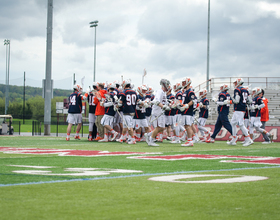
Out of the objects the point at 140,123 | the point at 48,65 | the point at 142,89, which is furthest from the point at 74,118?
the point at 48,65

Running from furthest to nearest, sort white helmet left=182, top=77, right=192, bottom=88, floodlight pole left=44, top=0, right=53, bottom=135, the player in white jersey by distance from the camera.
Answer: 1. floodlight pole left=44, top=0, right=53, bottom=135
2. white helmet left=182, top=77, right=192, bottom=88
3. the player in white jersey

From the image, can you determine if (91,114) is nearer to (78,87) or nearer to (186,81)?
(78,87)

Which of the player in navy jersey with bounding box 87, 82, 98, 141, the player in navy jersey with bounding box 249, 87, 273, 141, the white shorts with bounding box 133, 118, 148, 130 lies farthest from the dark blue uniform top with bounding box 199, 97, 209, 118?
the player in navy jersey with bounding box 87, 82, 98, 141

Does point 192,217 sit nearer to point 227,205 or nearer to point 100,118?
point 227,205

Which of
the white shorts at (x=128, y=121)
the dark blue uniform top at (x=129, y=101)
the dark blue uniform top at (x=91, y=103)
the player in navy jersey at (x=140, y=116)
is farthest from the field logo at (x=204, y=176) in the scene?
the dark blue uniform top at (x=91, y=103)

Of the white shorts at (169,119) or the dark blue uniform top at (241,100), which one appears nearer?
the dark blue uniform top at (241,100)

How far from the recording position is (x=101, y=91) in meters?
17.7

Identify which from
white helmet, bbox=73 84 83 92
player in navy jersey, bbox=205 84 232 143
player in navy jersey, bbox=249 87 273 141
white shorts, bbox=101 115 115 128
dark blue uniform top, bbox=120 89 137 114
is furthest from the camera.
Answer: white helmet, bbox=73 84 83 92

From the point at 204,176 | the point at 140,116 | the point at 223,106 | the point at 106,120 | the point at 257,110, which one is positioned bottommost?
the point at 204,176

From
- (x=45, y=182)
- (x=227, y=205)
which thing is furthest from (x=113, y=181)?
(x=227, y=205)

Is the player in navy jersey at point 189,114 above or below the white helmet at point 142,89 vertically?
below

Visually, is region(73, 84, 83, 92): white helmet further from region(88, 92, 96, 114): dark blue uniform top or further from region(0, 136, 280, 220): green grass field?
region(0, 136, 280, 220): green grass field

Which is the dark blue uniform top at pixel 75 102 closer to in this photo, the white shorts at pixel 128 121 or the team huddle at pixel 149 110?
the team huddle at pixel 149 110

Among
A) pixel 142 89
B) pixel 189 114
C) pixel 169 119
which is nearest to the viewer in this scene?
pixel 189 114
